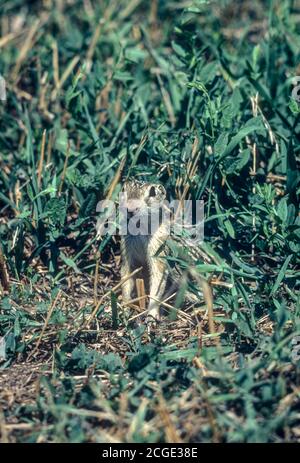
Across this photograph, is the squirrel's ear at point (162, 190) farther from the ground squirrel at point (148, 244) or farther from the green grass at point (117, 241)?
the green grass at point (117, 241)

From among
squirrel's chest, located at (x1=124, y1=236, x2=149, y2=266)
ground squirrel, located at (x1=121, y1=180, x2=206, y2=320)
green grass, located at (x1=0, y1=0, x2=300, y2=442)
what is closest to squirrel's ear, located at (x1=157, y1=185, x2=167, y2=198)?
ground squirrel, located at (x1=121, y1=180, x2=206, y2=320)

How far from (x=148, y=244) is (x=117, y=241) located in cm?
31

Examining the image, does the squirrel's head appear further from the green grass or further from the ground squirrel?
the green grass

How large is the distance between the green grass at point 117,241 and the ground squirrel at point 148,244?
6.4 inches

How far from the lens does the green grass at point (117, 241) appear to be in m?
3.47

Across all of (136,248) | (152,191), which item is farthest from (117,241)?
(152,191)

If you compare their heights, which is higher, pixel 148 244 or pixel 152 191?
pixel 152 191

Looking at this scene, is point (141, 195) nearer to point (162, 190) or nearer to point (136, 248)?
point (162, 190)

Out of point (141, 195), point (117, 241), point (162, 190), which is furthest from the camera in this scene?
point (117, 241)

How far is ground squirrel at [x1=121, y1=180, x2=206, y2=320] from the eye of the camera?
180 inches

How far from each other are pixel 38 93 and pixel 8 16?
1.40 m

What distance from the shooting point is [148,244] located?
4.75 m

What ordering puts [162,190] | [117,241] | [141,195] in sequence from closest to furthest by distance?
[141,195] → [162,190] → [117,241]

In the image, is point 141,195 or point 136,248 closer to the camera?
point 141,195
